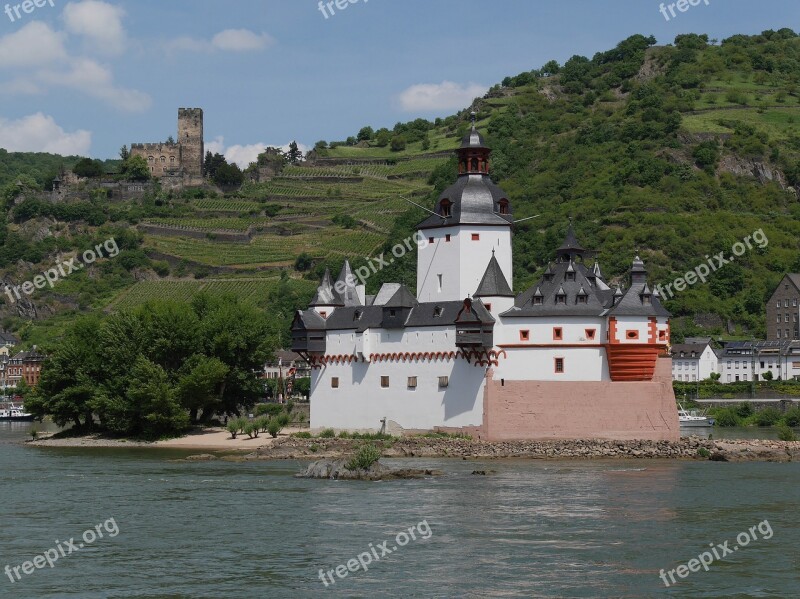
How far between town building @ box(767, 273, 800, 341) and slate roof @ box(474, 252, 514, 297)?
2233 inches

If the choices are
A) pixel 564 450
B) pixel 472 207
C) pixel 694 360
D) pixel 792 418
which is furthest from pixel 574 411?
pixel 694 360

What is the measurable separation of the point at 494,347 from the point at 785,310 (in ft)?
195

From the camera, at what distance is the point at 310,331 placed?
7281 centimetres

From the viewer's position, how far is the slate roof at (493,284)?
6669cm

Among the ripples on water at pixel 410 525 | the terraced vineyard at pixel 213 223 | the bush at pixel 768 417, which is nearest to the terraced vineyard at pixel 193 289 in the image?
the terraced vineyard at pixel 213 223

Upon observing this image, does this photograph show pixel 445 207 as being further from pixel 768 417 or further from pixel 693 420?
pixel 768 417

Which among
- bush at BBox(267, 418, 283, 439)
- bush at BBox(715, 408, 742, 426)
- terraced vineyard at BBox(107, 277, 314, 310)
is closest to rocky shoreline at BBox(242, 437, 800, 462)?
bush at BBox(267, 418, 283, 439)

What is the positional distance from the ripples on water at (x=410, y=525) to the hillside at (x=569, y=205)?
60.3 metres

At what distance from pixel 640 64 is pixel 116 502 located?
15150cm

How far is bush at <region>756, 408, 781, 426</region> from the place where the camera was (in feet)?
314

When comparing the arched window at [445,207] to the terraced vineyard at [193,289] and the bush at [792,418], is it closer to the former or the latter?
the bush at [792,418]

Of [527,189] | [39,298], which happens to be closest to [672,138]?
[527,189]

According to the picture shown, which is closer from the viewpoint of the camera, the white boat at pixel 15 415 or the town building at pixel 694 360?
the town building at pixel 694 360

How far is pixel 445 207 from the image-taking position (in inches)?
2756
